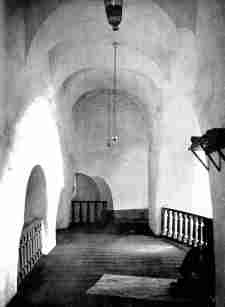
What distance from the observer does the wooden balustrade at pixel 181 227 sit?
1155cm

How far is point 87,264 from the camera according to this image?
9.84 meters

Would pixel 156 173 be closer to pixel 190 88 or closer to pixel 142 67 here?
pixel 142 67

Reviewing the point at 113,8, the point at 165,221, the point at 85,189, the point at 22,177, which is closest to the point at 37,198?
the point at 22,177

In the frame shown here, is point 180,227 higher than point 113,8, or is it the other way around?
point 113,8

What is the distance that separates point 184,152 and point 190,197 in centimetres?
169

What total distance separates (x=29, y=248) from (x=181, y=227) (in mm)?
5455

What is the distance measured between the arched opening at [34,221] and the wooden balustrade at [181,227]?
4451mm

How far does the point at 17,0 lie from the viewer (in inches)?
284

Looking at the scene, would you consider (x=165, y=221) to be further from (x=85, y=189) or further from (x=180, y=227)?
(x=85, y=189)

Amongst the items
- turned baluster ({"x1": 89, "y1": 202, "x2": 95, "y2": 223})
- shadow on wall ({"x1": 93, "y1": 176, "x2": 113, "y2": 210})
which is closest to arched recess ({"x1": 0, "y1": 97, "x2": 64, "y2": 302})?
shadow on wall ({"x1": 93, "y1": 176, "x2": 113, "y2": 210})

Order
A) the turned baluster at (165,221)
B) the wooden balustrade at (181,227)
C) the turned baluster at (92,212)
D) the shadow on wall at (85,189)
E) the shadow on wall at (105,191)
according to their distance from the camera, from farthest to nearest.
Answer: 1. the shadow on wall at (85,189)
2. the turned baluster at (92,212)
3. the shadow on wall at (105,191)
4. the turned baluster at (165,221)
5. the wooden balustrade at (181,227)

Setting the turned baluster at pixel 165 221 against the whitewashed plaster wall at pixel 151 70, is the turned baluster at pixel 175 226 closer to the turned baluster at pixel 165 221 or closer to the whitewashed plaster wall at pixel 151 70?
the turned baluster at pixel 165 221

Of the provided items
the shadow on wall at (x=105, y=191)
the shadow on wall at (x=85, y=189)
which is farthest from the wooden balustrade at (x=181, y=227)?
the shadow on wall at (x=85, y=189)

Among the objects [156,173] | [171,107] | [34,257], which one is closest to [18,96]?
[34,257]
